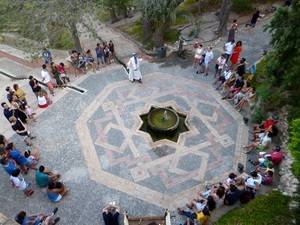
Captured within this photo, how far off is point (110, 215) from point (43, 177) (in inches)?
115

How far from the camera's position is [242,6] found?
74.1 feet

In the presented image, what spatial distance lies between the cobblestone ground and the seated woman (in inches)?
8.4

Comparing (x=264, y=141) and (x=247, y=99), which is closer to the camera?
(x=264, y=141)

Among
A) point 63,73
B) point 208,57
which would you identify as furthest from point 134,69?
point 208,57

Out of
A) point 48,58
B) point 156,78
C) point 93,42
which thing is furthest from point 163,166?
point 93,42

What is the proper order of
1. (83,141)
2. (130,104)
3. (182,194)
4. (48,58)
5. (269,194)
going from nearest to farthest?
(269,194), (182,194), (83,141), (130,104), (48,58)

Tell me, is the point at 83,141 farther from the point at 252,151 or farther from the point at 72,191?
the point at 252,151

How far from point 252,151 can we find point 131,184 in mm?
5049

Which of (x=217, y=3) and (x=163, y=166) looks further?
(x=217, y=3)

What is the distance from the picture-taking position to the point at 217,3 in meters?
24.1

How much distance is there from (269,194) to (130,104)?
7.62m

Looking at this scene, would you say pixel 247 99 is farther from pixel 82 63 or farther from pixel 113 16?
pixel 113 16

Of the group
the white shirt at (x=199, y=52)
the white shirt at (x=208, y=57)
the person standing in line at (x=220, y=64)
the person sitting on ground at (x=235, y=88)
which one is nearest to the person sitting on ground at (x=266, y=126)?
the person sitting on ground at (x=235, y=88)

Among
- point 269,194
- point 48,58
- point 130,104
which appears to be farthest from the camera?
point 48,58
